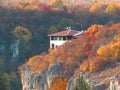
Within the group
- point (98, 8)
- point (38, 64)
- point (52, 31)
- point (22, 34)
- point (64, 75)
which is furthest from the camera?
point (98, 8)

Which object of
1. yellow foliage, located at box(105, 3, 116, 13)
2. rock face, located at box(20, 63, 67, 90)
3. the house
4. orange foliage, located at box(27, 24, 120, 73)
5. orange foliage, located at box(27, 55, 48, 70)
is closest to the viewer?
orange foliage, located at box(27, 24, 120, 73)

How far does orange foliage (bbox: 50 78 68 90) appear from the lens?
50547mm

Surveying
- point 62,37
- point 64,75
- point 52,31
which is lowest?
point 64,75

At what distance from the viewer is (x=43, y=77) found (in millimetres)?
54094

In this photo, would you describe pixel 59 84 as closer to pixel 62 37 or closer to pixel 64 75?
pixel 64 75

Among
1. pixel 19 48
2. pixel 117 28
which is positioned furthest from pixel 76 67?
pixel 19 48

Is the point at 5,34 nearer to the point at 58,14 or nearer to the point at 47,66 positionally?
the point at 58,14

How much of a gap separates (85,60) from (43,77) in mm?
4798

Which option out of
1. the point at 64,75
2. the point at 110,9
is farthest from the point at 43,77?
the point at 110,9

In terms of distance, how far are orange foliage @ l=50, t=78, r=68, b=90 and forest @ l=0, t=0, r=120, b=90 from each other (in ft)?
4.34

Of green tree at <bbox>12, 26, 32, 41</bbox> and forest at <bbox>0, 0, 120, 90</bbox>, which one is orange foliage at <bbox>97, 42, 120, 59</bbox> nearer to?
forest at <bbox>0, 0, 120, 90</bbox>

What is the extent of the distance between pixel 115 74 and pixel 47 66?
1189cm

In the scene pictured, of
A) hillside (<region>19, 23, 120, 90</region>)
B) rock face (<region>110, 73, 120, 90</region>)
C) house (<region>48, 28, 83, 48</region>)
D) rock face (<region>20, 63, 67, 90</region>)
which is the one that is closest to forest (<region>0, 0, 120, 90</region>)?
hillside (<region>19, 23, 120, 90</region>)

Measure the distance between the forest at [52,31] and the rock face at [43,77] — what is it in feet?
2.74
